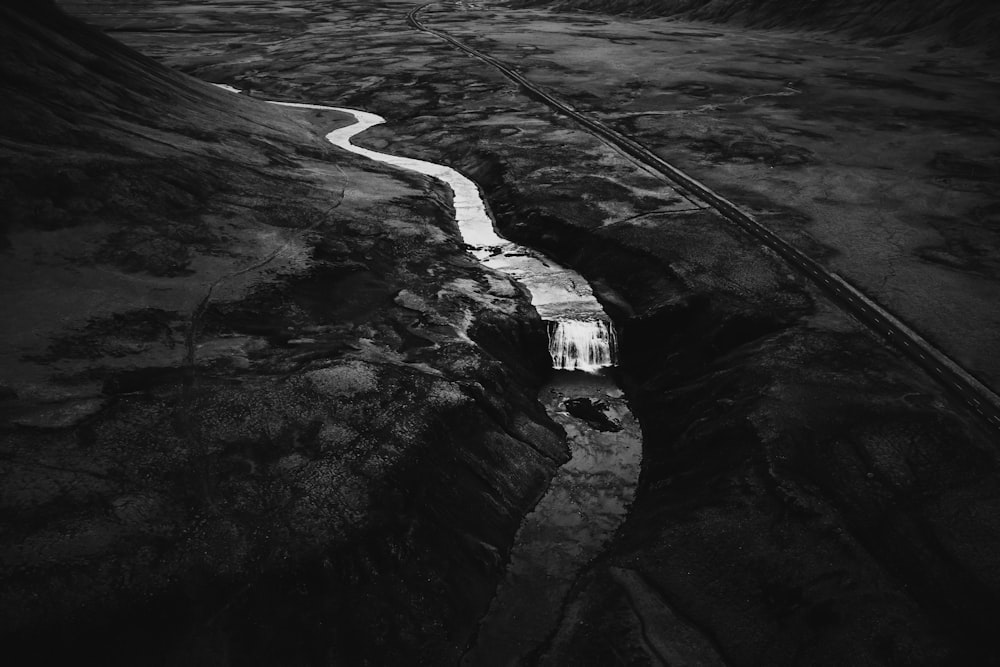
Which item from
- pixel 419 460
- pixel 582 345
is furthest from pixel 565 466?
pixel 582 345

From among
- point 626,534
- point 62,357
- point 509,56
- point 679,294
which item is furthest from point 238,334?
point 509,56

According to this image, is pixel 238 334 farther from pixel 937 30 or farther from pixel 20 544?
pixel 937 30

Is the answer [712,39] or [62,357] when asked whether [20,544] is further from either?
[712,39]

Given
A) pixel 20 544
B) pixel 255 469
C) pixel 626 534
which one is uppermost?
pixel 20 544

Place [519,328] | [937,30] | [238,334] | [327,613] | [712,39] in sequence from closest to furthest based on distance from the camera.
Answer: [327,613] < [238,334] < [519,328] < [937,30] < [712,39]

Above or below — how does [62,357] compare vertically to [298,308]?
above

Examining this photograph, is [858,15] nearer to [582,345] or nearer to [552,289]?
[552,289]

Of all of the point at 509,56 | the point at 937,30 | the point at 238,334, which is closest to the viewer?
the point at 238,334

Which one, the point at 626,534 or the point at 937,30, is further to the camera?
the point at 937,30
